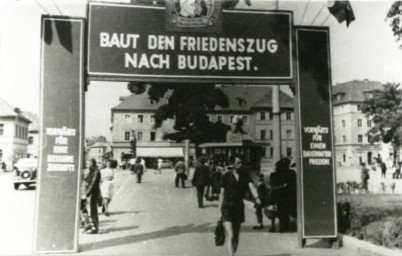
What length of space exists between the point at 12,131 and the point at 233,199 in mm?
4433

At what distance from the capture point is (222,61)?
23.7 feet

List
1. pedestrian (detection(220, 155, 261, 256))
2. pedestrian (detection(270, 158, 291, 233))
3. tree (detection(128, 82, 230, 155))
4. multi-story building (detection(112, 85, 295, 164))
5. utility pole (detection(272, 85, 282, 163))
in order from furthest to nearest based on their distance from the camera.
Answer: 1. multi-story building (detection(112, 85, 295, 164))
2. tree (detection(128, 82, 230, 155))
3. utility pole (detection(272, 85, 282, 163))
4. pedestrian (detection(270, 158, 291, 233))
5. pedestrian (detection(220, 155, 261, 256))

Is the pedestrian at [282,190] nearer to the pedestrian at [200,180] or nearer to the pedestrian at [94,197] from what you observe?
the pedestrian at [94,197]

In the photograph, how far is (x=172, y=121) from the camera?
97.7 ft

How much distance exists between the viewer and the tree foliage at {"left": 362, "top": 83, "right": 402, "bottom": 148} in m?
10.6

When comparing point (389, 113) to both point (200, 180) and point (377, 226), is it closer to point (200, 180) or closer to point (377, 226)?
point (377, 226)

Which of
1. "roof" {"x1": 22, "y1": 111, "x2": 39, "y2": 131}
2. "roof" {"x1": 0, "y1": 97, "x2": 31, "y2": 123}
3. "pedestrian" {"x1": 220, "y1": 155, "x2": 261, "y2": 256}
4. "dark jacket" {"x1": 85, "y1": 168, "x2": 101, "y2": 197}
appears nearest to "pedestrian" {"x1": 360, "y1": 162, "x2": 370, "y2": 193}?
"dark jacket" {"x1": 85, "y1": 168, "x2": 101, "y2": 197}

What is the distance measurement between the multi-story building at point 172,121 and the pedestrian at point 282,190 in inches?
657

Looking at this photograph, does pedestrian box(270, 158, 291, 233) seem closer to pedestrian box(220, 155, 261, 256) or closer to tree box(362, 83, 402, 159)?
pedestrian box(220, 155, 261, 256)

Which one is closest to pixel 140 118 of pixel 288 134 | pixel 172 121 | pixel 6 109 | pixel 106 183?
pixel 172 121

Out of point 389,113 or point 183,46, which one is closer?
point 183,46

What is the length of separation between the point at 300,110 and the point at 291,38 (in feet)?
4.20

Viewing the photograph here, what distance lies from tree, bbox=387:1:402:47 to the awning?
32.7 m

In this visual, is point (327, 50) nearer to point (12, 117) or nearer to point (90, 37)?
point (90, 37)
